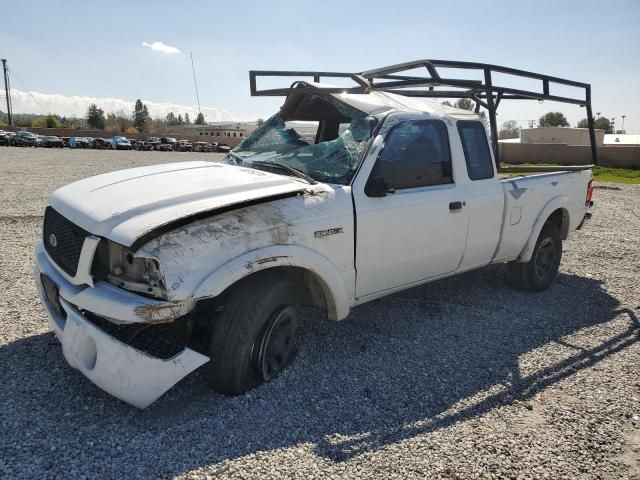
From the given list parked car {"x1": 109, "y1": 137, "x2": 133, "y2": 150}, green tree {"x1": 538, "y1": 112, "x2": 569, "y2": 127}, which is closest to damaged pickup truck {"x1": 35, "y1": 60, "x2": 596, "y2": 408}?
parked car {"x1": 109, "y1": 137, "x2": 133, "y2": 150}

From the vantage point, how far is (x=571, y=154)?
29.2m

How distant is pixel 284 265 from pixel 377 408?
110 cm

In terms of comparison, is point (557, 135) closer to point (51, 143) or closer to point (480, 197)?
point (51, 143)

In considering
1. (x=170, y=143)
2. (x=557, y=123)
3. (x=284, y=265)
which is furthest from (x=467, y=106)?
(x=557, y=123)

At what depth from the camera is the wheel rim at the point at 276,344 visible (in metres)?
3.24

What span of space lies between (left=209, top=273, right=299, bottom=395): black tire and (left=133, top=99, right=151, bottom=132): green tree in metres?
110

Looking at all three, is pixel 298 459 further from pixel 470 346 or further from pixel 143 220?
pixel 470 346

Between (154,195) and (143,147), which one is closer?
(154,195)

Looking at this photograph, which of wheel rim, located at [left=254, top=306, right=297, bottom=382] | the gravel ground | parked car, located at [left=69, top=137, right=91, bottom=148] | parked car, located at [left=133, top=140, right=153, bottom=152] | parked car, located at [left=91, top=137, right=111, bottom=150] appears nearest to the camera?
the gravel ground

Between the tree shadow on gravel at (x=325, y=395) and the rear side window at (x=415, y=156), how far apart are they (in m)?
1.36

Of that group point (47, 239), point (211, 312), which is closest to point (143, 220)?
point (211, 312)

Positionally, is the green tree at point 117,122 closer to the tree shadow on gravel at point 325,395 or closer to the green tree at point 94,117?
the green tree at point 94,117

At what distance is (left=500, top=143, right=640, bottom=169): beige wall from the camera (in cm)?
2717

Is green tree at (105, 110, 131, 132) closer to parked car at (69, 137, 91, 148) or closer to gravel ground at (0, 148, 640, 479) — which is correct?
parked car at (69, 137, 91, 148)
